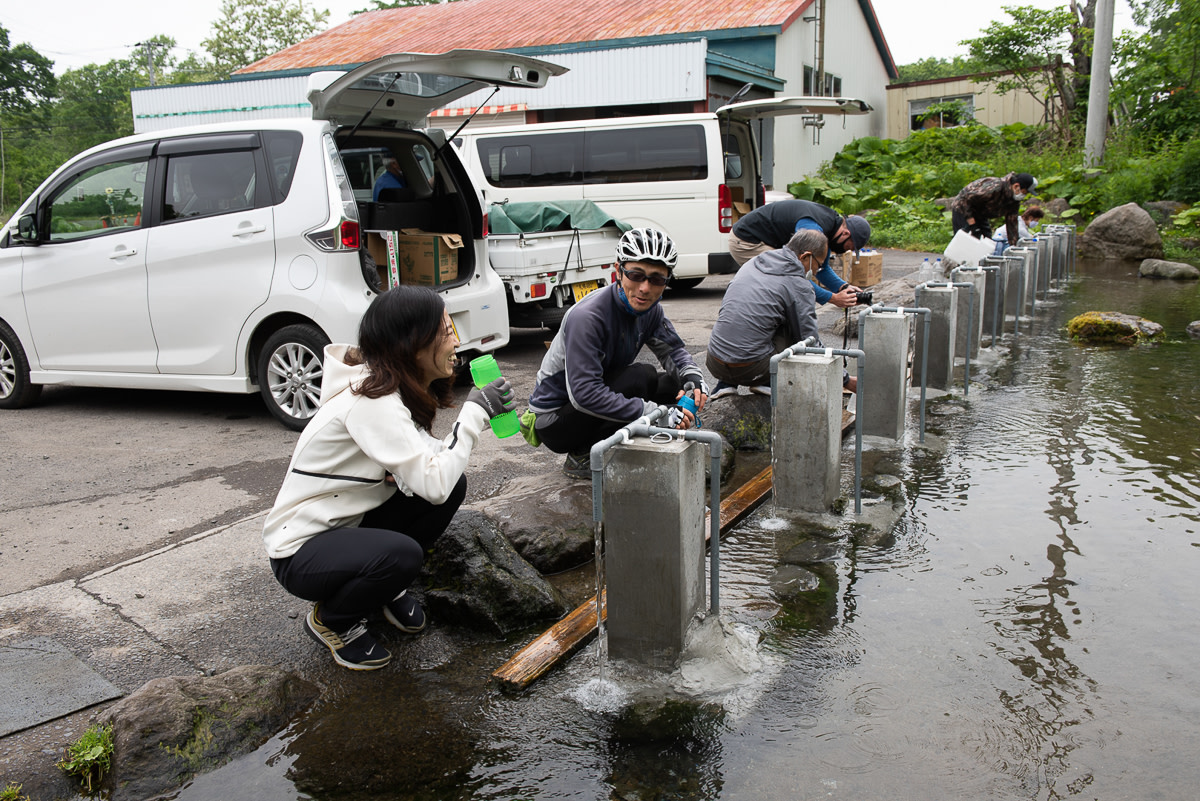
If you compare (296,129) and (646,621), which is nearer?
(646,621)

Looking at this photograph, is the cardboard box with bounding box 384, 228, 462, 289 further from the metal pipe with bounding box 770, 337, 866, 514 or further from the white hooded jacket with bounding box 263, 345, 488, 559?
the white hooded jacket with bounding box 263, 345, 488, 559

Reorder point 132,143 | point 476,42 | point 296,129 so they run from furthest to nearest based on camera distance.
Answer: point 476,42 → point 132,143 → point 296,129

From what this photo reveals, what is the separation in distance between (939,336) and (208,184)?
213 inches

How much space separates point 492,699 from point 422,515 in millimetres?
754

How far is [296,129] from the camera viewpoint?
6.17 meters

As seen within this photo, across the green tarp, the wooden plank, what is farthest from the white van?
the wooden plank

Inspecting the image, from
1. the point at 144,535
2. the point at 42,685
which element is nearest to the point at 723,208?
the point at 144,535

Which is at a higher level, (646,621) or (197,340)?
(197,340)

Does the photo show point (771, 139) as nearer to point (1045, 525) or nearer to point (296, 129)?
point (296, 129)

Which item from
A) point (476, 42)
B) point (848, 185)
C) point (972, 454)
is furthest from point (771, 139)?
point (972, 454)

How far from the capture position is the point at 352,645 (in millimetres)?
3273

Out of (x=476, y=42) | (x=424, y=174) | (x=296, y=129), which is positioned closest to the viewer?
(x=296, y=129)

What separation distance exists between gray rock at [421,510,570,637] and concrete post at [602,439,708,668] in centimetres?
48

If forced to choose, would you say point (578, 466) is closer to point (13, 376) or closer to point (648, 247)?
point (648, 247)
